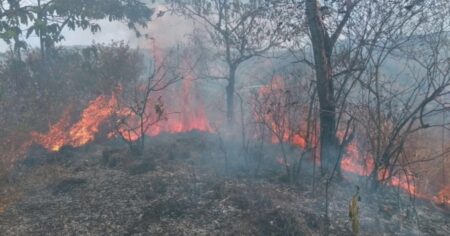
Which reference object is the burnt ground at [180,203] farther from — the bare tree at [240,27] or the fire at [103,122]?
the bare tree at [240,27]

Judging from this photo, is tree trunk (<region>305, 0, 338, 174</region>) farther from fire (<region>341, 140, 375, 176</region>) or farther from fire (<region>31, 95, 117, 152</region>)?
fire (<region>31, 95, 117, 152</region>)


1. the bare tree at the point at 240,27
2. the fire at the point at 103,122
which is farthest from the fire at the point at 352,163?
the fire at the point at 103,122

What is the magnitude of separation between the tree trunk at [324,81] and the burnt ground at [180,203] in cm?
72

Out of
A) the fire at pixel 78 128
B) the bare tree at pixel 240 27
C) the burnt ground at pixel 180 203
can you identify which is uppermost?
the bare tree at pixel 240 27

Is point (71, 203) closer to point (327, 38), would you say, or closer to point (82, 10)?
point (327, 38)

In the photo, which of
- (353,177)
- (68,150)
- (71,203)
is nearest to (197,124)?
(68,150)

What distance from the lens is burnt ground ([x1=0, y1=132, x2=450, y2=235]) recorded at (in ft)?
21.4

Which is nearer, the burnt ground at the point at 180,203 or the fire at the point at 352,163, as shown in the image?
the burnt ground at the point at 180,203

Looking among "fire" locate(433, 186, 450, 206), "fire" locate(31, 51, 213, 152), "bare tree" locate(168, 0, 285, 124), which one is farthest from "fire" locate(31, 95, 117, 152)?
"fire" locate(433, 186, 450, 206)

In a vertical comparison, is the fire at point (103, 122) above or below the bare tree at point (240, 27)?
below

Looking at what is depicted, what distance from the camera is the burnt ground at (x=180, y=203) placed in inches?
256

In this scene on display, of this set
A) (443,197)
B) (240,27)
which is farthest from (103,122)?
(443,197)

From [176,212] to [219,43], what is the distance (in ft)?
29.3

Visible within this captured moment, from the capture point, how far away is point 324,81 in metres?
8.33
